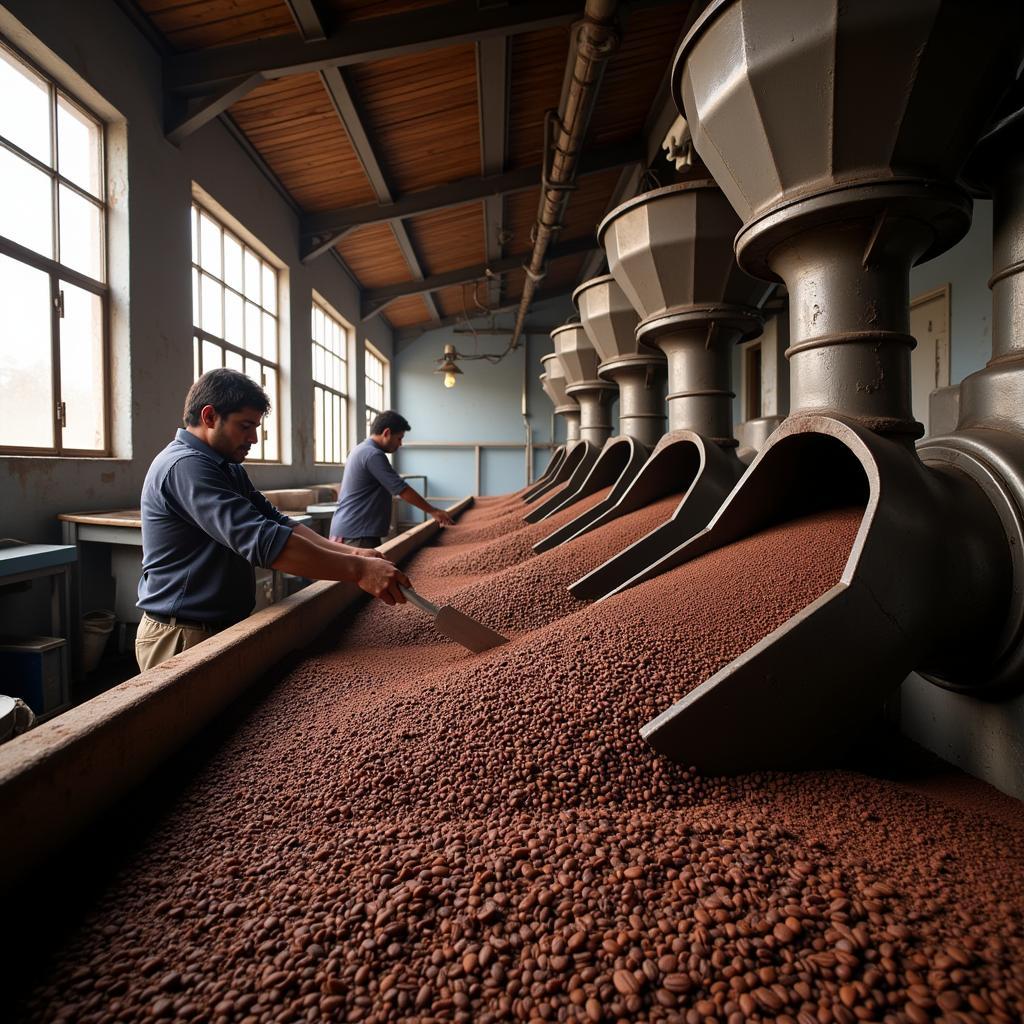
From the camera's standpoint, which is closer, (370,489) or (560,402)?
(370,489)

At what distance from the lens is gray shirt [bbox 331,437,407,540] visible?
12.9ft

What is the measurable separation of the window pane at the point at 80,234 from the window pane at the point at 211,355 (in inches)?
47.5

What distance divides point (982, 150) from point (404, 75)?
14.3ft

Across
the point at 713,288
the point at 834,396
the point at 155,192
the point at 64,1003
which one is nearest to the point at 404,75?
the point at 155,192

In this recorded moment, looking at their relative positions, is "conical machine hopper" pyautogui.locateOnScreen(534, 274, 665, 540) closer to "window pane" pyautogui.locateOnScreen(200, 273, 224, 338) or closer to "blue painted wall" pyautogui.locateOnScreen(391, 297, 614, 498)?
"window pane" pyautogui.locateOnScreen(200, 273, 224, 338)

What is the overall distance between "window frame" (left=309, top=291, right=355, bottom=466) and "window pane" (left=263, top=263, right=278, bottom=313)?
2.01 feet

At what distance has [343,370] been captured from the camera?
362 inches

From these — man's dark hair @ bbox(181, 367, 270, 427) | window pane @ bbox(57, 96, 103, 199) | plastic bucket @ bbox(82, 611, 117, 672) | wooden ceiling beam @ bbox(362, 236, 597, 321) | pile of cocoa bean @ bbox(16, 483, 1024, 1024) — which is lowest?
plastic bucket @ bbox(82, 611, 117, 672)

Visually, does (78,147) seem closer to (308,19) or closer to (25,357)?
(25,357)

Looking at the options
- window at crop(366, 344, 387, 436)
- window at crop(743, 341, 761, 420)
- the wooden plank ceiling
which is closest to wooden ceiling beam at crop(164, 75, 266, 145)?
the wooden plank ceiling

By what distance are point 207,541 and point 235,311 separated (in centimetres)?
429

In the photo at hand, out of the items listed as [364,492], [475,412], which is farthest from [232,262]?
[475,412]

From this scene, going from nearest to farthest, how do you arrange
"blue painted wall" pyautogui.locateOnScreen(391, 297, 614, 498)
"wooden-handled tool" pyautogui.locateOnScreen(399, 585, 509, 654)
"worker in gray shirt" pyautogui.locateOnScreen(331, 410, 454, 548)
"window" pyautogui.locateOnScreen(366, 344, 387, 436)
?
"wooden-handled tool" pyautogui.locateOnScreen(399, 585, 509, 654)
"worker in gray shirt" pyautogui.locateOnScreen(331, 410, 454, 548)
"window" pyautogui.locateOnScreen(366, 344, 387, 436)
"blue painted wall" pyautogui.locateOnScreen(391, 297, 614, 498)

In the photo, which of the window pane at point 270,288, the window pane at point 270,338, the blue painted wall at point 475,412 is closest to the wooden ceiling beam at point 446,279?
the blue painted wall at point 475,412
